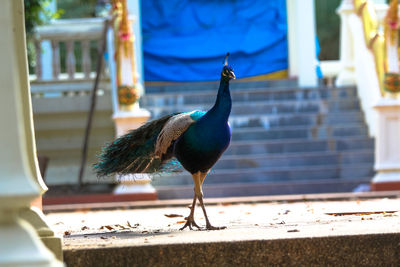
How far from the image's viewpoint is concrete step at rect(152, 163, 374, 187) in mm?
11031

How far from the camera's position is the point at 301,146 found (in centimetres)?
1174

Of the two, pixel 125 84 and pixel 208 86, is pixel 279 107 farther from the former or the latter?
pixel 125 84

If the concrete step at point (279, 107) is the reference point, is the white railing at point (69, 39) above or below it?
above

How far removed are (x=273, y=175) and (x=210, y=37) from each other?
463 centimetres

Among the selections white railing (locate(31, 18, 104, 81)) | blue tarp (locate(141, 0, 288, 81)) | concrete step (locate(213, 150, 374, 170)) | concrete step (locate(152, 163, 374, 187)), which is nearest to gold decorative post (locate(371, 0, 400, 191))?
concrete step (locate(152, 163, 374, 187))

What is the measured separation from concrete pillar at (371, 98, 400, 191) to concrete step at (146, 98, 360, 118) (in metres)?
1.84

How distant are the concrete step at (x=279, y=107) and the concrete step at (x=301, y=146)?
2.92 ft

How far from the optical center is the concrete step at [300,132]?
1198cm

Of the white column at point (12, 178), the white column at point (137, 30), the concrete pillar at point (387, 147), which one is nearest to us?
the white column at point (12, 178)

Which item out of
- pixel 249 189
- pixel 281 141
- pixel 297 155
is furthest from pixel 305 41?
pixel 249 189

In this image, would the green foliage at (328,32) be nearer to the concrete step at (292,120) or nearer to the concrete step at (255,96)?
the concrete step at (255,96)

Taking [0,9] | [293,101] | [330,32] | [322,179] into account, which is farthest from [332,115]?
[330,32]

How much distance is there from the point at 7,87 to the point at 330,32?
2894 centimetres

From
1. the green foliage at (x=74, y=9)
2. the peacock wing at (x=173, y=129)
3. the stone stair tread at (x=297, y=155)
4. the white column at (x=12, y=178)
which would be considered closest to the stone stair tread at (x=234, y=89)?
the stone stair tread at (x=297, y=155)
